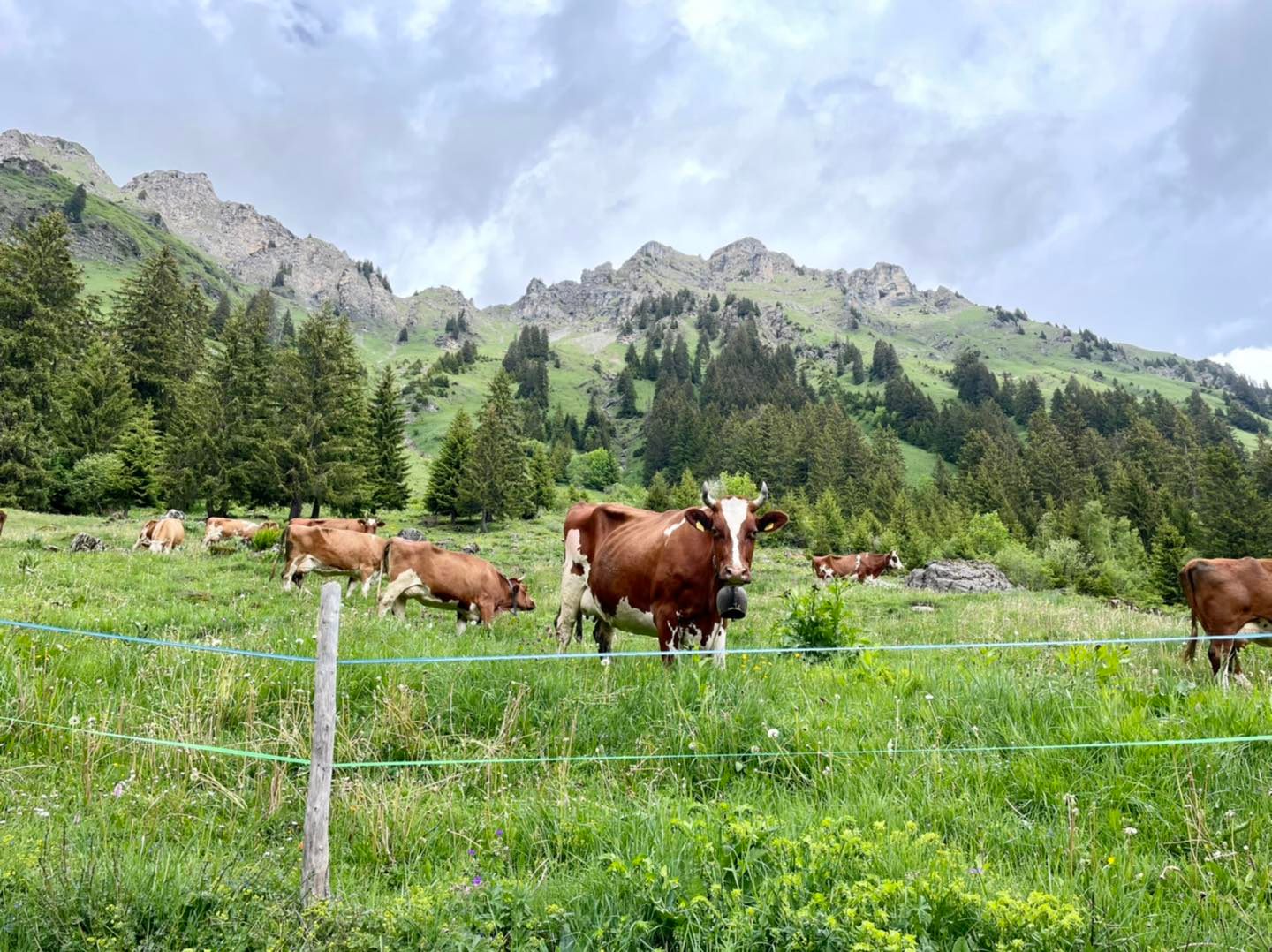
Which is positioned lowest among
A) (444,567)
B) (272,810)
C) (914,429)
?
(272,810)

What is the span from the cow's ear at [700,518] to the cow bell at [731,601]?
807 mm

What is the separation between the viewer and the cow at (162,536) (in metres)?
23.8

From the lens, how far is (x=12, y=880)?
9.98 feet

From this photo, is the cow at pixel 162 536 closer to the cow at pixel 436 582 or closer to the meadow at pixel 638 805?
the cow at pixel 436 582

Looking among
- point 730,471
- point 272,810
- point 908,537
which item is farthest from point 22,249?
point 730,471

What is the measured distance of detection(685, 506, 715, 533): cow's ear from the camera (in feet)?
25.3

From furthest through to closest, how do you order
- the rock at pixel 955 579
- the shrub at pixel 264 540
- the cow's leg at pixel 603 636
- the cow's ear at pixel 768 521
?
the rock at pixel 955 579 < the shrub at pixel 264 540 < the cow's leg at pixel 603 636 < the cow's ear at pixel 768 521

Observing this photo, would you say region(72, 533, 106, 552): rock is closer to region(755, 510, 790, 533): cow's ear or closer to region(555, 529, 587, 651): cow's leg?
region(555, 529, 587, 651): cow's leg

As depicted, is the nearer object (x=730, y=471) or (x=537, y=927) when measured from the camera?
(x=537, y=927)

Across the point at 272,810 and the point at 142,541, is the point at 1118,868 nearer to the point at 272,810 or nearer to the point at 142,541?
the point at 272,810

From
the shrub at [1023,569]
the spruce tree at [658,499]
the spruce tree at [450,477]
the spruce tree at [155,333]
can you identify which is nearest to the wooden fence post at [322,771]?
the shrub at [1023,569]

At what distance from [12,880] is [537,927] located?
2379mm

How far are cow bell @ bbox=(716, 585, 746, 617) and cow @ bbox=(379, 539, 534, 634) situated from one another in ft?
24.3

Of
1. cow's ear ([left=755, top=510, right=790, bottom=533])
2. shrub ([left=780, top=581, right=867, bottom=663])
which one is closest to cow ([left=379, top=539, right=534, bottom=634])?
shrub ([left=780, top=581, right=867, bottom=663])
